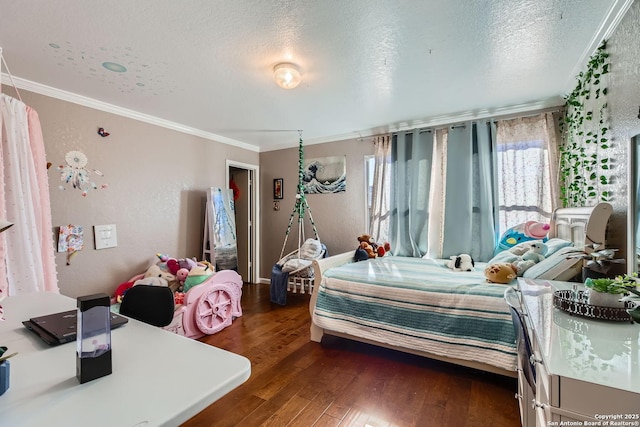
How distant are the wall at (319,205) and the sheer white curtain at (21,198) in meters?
3.07

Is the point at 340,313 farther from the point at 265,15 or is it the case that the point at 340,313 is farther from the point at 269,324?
the point at 265,15

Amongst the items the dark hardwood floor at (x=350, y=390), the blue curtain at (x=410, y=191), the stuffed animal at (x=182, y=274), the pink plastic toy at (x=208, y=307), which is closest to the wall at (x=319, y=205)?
the blue curtain at (x=410, y=191)

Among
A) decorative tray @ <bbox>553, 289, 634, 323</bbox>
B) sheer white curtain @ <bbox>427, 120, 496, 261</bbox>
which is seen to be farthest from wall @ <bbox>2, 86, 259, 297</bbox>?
decorative tray @ <bbox>553, 289, 634, 323</bbox>

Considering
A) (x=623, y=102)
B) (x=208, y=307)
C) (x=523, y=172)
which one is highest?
(x=623, y=102)

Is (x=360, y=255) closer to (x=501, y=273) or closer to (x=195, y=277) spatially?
(x=501, y=273)

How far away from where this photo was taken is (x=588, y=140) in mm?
2150

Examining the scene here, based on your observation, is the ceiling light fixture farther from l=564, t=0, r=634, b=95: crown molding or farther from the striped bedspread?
l=564, t=0, r=634, b=95: crown molding

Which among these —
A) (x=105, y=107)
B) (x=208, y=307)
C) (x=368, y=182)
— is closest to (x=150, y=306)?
(x=208, y=307)

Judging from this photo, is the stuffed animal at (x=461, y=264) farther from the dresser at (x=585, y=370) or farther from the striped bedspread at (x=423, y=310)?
the dresser at (x=585, y=370)

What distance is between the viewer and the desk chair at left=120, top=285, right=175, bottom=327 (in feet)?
4.84

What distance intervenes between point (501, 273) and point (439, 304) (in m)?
0.54

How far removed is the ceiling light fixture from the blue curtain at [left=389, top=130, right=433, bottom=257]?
1.99 m

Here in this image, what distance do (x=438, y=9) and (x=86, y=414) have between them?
7.47ft

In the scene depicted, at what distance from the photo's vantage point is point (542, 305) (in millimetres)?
1411
